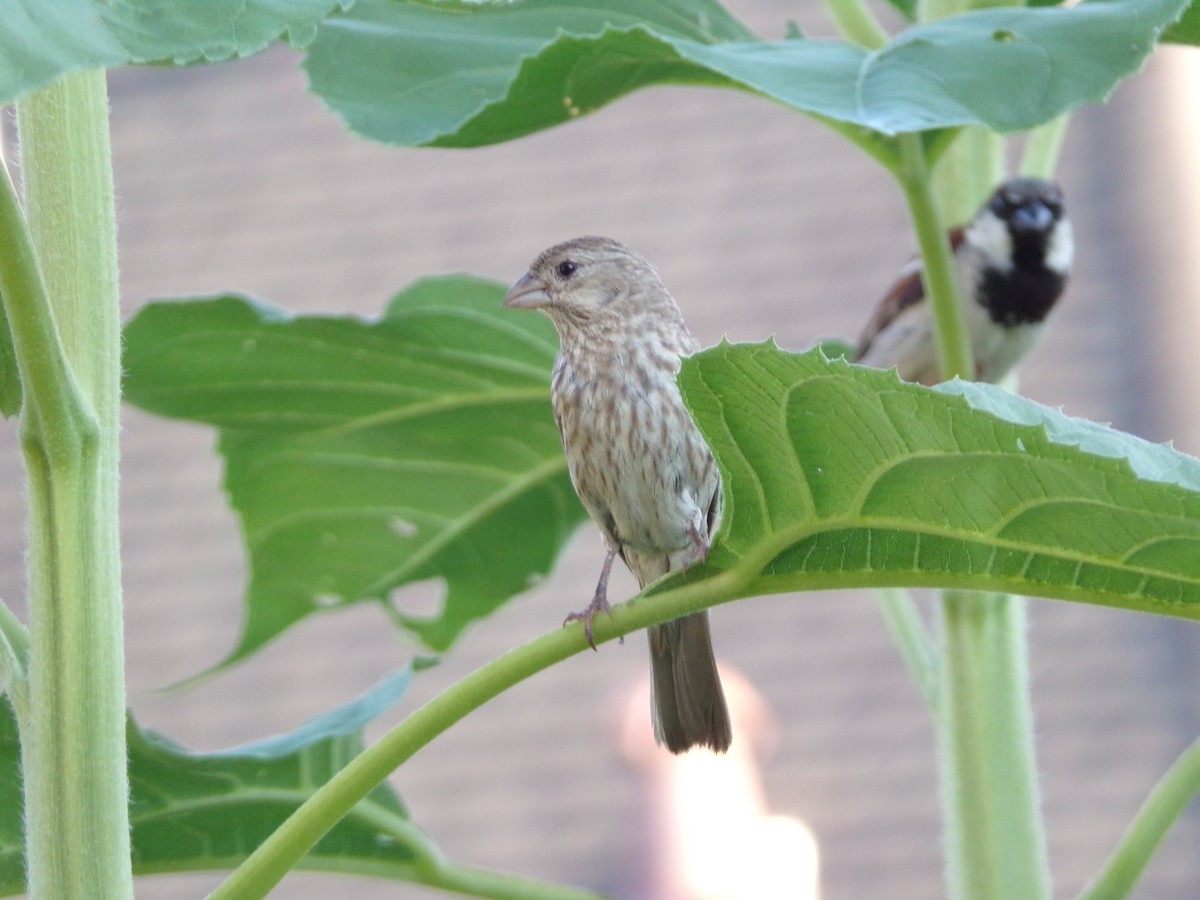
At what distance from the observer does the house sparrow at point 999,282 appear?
3207 mm

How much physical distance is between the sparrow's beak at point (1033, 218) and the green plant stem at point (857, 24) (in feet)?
6.38

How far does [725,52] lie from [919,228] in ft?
0.75

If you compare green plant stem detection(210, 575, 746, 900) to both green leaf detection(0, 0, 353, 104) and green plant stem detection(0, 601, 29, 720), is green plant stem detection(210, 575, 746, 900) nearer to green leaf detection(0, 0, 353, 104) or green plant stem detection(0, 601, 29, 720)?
green plant stem detection(0, 601, 29, 720)

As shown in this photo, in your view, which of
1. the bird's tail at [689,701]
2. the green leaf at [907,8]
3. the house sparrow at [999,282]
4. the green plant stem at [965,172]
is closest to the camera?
the green plant stem at [965,172]

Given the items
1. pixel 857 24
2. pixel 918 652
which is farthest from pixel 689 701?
pixel 857 24

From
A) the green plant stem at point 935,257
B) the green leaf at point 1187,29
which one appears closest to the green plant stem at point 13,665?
the green plant stem at point 935,257

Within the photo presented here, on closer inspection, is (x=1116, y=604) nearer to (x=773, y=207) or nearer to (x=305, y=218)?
(x=773, y=207)

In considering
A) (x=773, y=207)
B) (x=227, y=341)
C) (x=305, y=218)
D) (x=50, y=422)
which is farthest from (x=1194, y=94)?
(x=50, y=422)

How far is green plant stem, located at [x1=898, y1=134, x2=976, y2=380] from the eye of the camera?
128cm

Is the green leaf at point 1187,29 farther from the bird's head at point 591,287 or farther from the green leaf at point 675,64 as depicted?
the bird's head at point 591,287

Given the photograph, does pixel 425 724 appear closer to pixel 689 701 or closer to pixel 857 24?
pixel 857 24

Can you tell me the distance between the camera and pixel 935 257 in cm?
132

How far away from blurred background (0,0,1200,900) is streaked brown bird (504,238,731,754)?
3905 mm

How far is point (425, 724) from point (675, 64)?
0.53m
